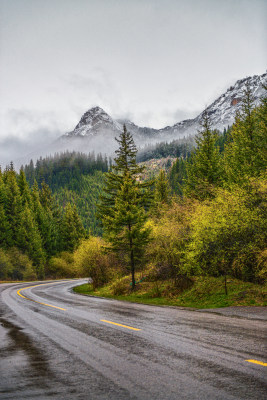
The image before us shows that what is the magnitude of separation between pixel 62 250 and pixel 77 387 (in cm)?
7483

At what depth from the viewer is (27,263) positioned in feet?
183

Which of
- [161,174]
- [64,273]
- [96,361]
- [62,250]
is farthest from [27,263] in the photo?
[96,361]

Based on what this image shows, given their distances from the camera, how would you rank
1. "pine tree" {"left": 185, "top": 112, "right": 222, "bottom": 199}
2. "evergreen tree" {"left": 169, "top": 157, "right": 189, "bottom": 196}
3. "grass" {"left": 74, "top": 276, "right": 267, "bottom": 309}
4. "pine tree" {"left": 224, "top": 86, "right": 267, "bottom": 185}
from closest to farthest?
"grass" {"left": 74, "top": 276, "right": 267, "bottom": 309} < "pine tree" {"left": 224, "top": 86, "right": 267, "bottom": 185} < "pine tree" {"left": 185, "top": 112, "right": 222, "bottom": 199} < "evergreen tree" {"left": 169, "top": 157, "right": 189, "bottom": 196}

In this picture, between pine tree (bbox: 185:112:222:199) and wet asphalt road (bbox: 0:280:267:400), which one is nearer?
wet asphalt road (bbox: 0:280:267:400)

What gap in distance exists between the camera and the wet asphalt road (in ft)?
14.6

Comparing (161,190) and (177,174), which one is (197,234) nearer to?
(161,190)

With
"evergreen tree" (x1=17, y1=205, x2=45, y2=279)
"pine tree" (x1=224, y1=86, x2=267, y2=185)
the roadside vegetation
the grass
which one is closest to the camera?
the grass

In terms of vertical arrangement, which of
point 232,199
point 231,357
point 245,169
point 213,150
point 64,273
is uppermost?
point 213,150

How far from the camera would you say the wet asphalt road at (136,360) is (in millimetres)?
4465

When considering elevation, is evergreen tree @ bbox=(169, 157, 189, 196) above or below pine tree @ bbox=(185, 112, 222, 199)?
above

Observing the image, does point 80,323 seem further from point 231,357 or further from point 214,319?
point 231,357

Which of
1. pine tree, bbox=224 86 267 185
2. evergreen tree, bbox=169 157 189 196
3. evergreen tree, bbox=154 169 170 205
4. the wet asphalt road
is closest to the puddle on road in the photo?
the wet asphalt road

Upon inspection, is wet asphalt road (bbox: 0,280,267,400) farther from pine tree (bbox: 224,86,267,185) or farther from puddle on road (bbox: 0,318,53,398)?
pine tree (bbox: 224,86,267,185)

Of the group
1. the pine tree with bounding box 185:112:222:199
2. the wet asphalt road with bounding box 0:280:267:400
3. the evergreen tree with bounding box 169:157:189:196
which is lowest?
the wet asphalt road with bounding box 0:280:267:400
